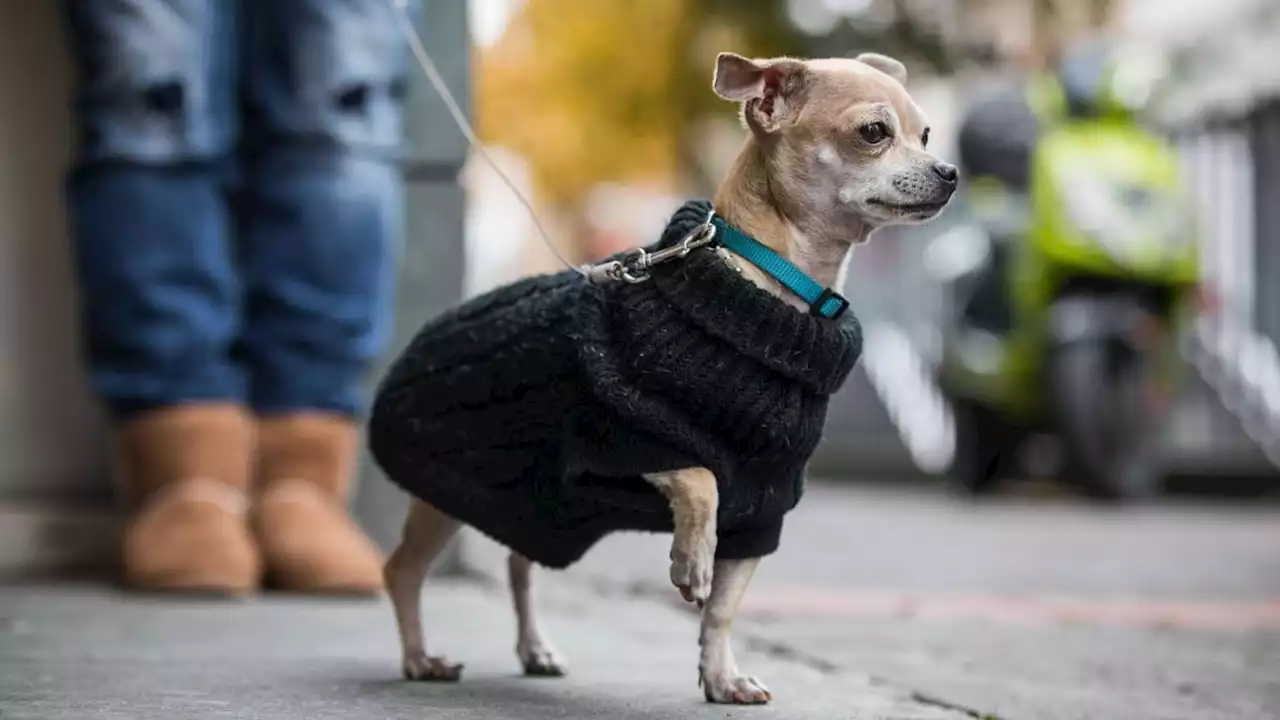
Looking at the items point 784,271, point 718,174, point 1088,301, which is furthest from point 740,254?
point 718,174

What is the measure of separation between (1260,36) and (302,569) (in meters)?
11.1

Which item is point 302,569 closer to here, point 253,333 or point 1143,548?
point 253,333

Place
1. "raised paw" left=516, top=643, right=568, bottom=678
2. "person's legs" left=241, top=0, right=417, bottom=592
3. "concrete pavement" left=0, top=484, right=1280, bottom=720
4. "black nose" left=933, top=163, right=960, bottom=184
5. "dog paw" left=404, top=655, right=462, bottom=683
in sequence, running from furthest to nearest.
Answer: "person's legs" left=241, top=0, right=417, bottom=592 < "raised paw" left=516, top=643, right=568, bottom=678 < "dog paw" left=404, top=655, right=462, bottom=683 < "black nose" left=933, top=163, right=960, bottom=184 < "concrete pavement" left=0, top=484, right=1280, bottom=720

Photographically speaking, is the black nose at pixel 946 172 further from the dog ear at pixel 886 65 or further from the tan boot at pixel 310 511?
the tan boot at pixel 310 511

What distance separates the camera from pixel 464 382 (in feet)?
8.93

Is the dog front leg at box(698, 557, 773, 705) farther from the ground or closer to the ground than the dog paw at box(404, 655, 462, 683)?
farther from the ground

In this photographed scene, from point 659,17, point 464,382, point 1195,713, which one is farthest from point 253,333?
point 659,17

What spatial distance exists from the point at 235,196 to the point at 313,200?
A: 229mm

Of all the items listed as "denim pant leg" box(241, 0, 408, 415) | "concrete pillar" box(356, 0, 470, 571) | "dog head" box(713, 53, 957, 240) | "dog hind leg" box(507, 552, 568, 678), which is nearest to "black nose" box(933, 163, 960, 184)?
"dog head" box(713, 53, 957, 240)

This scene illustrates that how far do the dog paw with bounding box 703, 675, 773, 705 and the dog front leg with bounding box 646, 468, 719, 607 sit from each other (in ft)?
0.59

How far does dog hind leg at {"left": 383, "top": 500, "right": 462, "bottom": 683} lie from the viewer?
2.84 m

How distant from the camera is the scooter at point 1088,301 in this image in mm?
7477

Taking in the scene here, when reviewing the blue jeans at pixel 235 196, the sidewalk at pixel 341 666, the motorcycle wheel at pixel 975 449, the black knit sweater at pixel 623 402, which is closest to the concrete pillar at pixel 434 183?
the blue jeans at pixel 235 196

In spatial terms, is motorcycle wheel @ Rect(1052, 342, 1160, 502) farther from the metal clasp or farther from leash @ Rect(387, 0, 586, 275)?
the metal clasp
